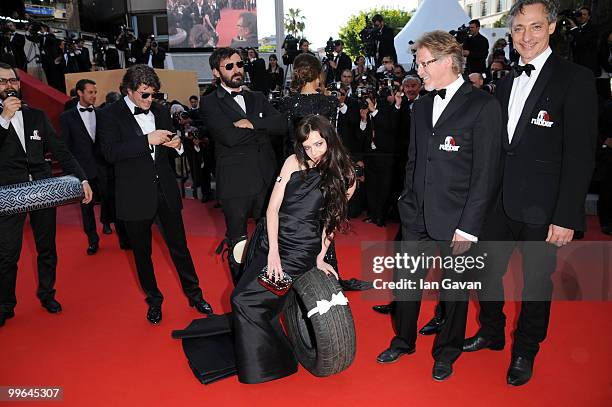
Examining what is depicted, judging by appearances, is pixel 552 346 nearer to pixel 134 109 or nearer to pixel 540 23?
pixel 540 23

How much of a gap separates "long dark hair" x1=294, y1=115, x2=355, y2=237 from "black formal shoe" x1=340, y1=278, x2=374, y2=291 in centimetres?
150

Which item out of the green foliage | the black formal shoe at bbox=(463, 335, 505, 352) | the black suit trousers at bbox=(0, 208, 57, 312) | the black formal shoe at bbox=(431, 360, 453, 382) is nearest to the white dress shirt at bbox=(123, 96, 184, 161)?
the black suit trousers at bbox=(0, 208, 57, 312)

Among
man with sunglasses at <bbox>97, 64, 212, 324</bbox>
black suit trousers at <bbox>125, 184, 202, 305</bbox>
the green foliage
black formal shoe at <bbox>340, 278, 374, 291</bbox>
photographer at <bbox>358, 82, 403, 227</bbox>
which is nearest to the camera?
man with sunglasses at <bbox>97, 64, 212, 324</bbox>

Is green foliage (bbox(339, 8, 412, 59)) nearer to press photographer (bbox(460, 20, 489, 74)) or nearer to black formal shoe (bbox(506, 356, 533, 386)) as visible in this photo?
press photographer (bbox(460, 20, 489, 74))

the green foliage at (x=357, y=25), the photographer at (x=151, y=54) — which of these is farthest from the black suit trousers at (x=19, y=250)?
the green foliage at (x=357, y=25)

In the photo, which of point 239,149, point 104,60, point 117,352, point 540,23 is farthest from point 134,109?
point 104,60

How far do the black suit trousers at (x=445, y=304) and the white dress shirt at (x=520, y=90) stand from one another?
0.73 meters

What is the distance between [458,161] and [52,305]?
3.38 metres

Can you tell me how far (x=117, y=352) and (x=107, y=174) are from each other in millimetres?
3178

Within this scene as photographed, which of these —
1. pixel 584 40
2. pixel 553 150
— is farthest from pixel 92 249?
pixel 584 40

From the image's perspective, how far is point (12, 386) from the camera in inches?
116

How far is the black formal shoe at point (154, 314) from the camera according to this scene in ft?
12.4

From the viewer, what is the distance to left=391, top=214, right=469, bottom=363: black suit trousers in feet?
9.42

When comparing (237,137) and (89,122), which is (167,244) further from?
(89,122)
